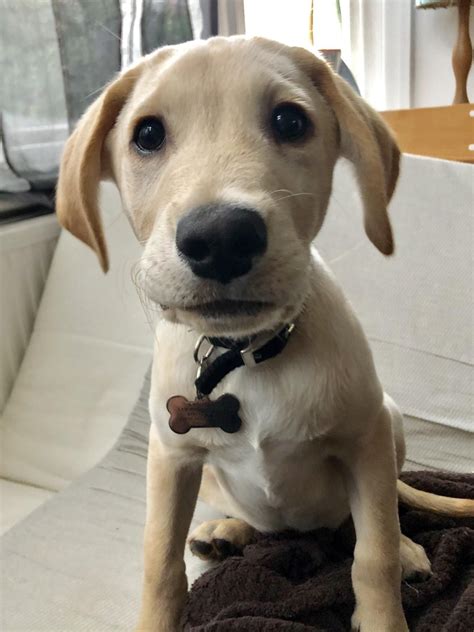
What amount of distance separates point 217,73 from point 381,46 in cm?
224

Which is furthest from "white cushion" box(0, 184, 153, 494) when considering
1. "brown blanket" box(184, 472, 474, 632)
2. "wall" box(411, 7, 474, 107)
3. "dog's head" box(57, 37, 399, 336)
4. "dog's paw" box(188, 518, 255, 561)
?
"wall" box(411, 7, 474, 107)

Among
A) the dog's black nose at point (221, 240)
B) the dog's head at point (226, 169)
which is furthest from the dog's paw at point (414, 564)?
the dog's black nose at point (221, 240)

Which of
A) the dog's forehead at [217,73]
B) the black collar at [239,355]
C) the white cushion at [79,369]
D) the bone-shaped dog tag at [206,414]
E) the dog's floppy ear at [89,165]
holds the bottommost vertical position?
the white cushion at [79,369]

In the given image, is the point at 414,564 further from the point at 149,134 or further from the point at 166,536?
the point at 149,134

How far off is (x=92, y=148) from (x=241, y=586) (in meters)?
0.70

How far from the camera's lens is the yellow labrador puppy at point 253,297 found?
72cm

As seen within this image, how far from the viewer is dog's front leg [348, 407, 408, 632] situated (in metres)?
0.89

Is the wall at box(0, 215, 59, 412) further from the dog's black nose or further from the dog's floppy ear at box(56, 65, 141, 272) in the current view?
the dog's black nose

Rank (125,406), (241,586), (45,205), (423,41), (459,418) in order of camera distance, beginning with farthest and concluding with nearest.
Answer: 1. (423,41)
2. (45,205)
3. (125,406)
4. (459,418)
5. (241,586)

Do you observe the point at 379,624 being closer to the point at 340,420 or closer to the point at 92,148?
the point at 340,420

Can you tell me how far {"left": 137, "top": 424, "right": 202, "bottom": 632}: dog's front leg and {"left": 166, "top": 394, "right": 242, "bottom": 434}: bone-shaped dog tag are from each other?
108 millimetres

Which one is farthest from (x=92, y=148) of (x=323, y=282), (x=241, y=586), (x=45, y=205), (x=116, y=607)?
(x=45, y=205)

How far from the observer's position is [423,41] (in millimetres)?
2822

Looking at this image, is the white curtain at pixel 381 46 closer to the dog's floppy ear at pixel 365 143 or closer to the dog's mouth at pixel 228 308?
the dog's floppy ear at pixel 365 143
